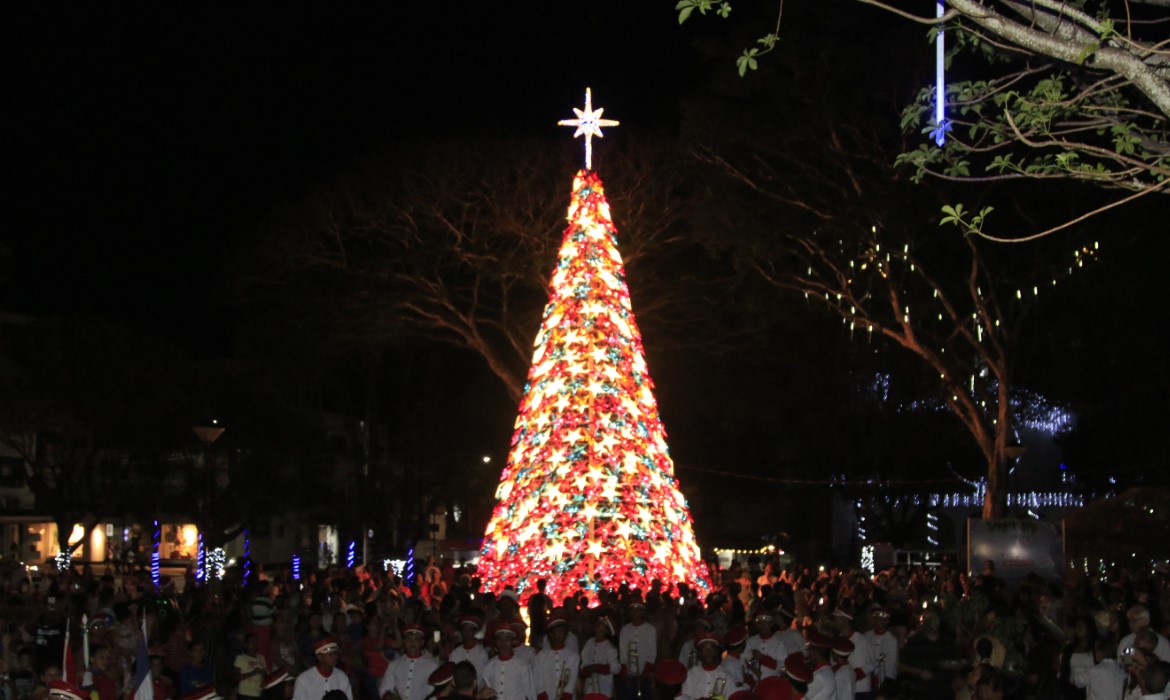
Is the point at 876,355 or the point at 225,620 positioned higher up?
the point at 876,355

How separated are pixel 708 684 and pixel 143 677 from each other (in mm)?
4526

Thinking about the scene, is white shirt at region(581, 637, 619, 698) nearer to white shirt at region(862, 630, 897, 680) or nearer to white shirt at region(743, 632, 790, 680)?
white shirt at region(743, 632, 790, 680)

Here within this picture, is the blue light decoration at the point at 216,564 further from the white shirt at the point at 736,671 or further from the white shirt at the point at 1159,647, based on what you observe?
the white shirt at the point at 1159,647

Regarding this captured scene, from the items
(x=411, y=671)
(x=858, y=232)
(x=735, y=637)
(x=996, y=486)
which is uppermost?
(x=858, y=232)

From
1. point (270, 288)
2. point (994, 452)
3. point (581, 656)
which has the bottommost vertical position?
point (581, 656)

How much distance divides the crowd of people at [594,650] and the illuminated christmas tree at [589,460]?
2.68 meters

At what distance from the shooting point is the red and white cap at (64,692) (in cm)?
1020

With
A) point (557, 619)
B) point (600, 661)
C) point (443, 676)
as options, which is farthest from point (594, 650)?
point (443, 676)

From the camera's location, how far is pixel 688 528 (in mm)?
24188

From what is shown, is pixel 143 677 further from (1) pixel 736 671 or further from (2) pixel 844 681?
(2) pixel 844 681

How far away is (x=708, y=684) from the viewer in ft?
38.3

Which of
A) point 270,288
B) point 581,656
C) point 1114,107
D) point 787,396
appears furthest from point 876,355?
point 1114,107

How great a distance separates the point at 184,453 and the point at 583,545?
3423cm

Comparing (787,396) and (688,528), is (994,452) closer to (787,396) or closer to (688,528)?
(688,528)
